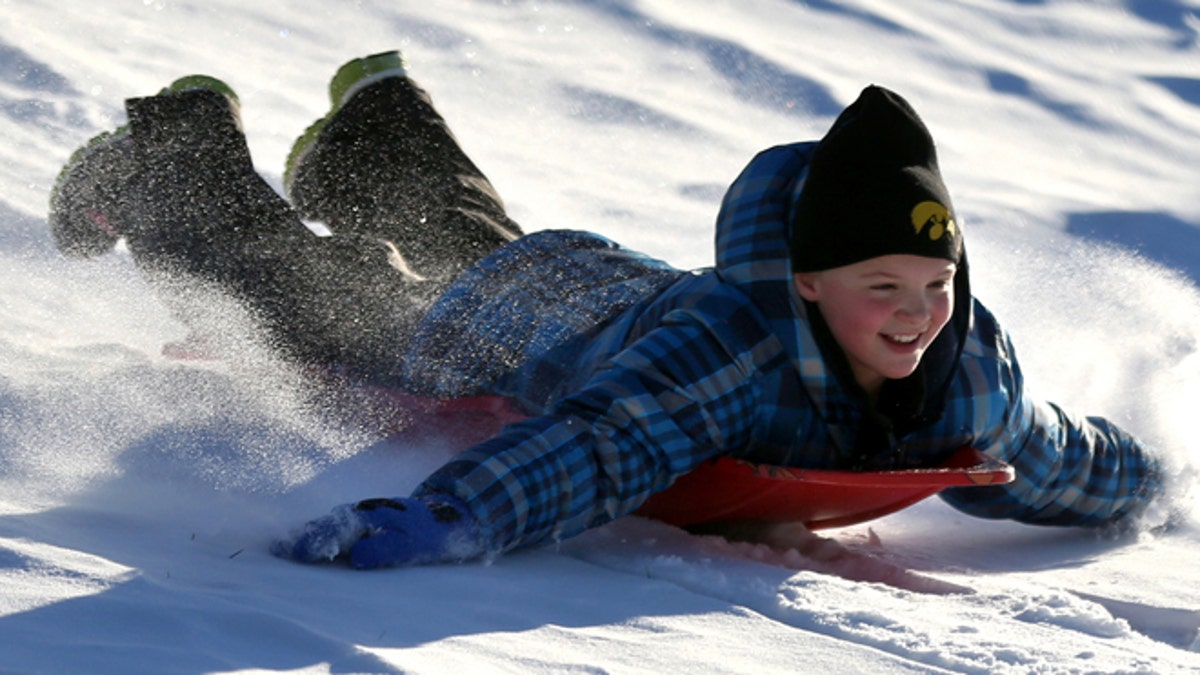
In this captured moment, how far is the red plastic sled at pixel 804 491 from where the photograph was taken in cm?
185

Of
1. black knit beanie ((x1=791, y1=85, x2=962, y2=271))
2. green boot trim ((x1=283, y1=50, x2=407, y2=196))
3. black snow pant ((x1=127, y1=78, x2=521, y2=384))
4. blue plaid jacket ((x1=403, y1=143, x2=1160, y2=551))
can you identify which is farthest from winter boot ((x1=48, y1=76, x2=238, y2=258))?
black knit beanie ((x1=791, y1=85, x2=962, y2=271))

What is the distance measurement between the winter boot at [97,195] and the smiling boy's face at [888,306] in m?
1.42

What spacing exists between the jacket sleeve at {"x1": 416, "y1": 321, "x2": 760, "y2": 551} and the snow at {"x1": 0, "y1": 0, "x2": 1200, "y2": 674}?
2.4 inches

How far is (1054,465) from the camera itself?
7.04 ft

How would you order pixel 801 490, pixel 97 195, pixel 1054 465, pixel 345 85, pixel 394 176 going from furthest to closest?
pixel 345 85
pixel 394 176
pixel 97 195
pixel 1054 465
pixel 801 490

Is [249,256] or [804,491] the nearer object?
[804,491]

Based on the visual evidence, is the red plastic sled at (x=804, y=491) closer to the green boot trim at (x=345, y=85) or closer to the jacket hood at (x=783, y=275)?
the jacket hood at (x=783, y=275)

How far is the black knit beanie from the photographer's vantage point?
70.9 inches

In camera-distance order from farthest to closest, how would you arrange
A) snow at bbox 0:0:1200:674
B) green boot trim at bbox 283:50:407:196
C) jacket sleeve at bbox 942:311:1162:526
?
green boot trim at bbox 283:50:407:196, jacket sleeve at bbox 942:311:1162:526, snow at bbox 0:0:1200:674

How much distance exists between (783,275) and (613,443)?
0.30m

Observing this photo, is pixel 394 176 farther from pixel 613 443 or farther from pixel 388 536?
pixel 388 536

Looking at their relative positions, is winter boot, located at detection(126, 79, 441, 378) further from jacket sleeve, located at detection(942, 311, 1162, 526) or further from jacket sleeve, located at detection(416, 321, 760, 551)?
jacket sleeve, located at detection(942, 311, 1162, 526)

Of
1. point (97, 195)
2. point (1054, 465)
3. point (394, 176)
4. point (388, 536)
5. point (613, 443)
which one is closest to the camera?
point (388, 536)

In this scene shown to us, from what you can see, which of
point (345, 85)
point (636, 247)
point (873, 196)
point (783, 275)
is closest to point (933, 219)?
point (873, 196)
